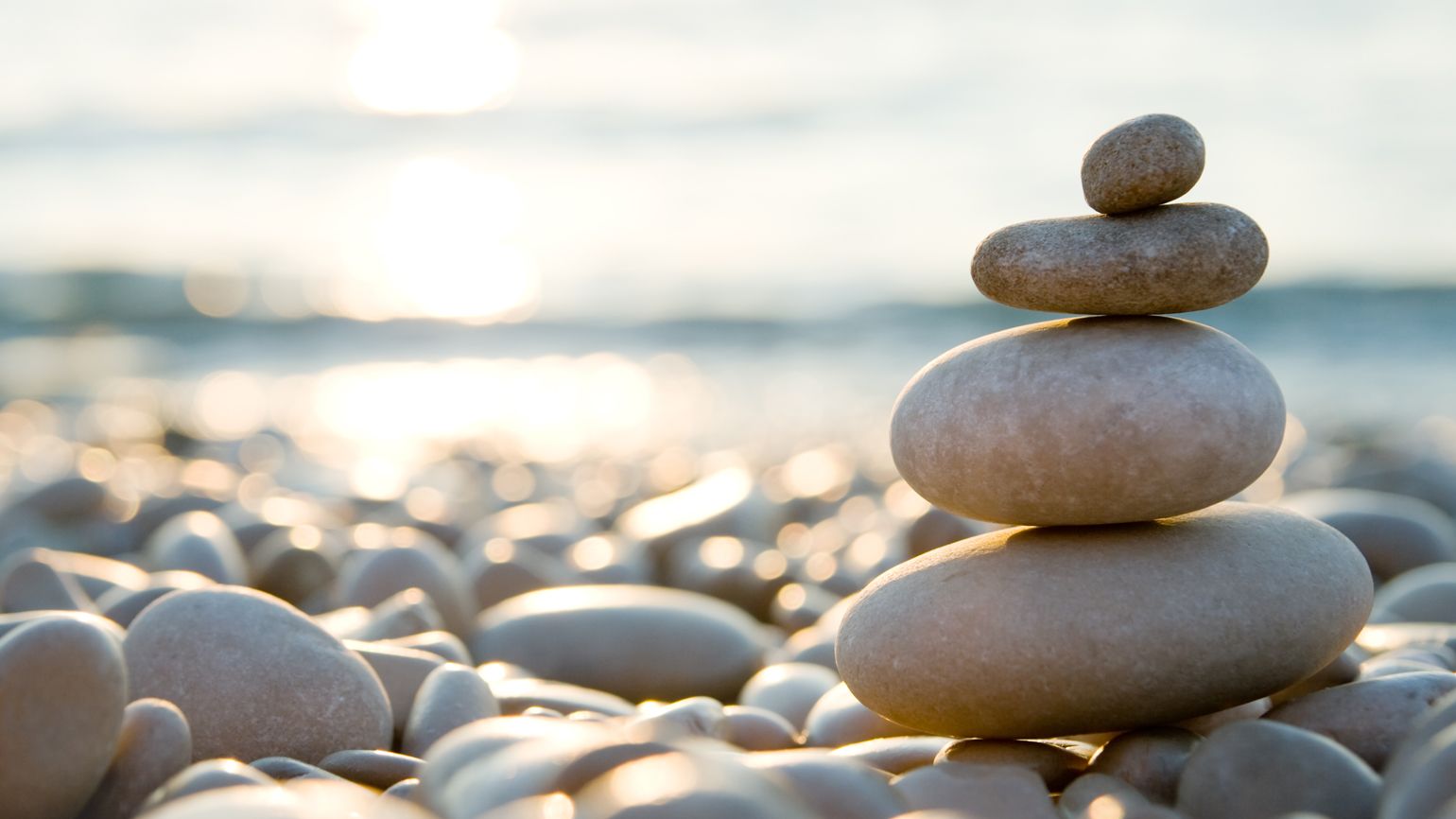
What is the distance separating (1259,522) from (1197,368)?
12.9 inches

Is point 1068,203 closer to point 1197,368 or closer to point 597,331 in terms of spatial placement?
point 597,331

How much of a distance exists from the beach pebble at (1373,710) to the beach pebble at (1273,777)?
0.97 feet

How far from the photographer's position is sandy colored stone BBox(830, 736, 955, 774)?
2.31 meters

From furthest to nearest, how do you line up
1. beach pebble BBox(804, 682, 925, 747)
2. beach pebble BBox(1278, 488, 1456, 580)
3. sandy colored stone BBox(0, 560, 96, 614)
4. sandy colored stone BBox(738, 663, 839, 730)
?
beach pebble BBox(1278, 488, 1456, 580) < sandy colored stone BBox(0, 560, 96, 614) < sandy colored stone BBox(738, 663, 839, 730) < beach pebble BBox(804, 682, 925, 747)

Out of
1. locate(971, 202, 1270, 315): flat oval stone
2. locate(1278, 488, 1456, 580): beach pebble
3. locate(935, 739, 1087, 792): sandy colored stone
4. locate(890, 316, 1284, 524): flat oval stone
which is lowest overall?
locate(1278, 488, 1456, 580): beach pebble

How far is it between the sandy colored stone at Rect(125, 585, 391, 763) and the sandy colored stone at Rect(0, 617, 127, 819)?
1.20 ft

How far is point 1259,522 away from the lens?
237 centimetres

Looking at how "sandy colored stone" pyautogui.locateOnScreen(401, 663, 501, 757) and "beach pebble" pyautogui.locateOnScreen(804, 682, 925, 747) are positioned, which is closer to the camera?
"sandy colored stone" pyautogui.locateOnScreen(401, 663, 501, 757)

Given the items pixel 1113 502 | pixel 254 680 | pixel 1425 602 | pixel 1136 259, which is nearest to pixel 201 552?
pixel 254 680

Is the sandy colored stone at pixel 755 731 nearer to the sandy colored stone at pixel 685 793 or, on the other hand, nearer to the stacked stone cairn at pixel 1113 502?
the stacked stone cairn at pixel 1113 502

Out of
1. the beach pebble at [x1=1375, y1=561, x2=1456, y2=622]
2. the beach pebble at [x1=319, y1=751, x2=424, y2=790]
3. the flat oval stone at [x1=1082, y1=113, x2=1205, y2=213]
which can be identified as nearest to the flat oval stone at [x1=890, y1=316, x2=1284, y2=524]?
the flat oval stone at [x1=1082, y1=113, x2=1205, y2=213]

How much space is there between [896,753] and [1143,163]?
1.06m

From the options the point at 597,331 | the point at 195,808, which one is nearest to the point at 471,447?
the point at 597,331

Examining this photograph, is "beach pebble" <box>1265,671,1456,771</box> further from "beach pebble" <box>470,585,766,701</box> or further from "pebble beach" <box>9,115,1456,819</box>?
"beach pebble" <box>470,585,766,701</box>
